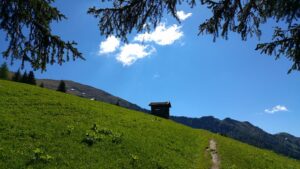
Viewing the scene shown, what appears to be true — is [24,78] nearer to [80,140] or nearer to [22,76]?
[22,76]

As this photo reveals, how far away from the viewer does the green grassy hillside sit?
23.7 m

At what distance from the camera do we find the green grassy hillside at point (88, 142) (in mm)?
23656

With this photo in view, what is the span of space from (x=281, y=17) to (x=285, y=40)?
1546 mm

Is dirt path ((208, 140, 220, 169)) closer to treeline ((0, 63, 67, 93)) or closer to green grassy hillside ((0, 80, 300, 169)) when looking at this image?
green grassy hillside ((0, 80, 300, 169))

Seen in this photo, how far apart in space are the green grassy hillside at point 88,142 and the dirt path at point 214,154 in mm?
518

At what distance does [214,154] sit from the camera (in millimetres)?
34344

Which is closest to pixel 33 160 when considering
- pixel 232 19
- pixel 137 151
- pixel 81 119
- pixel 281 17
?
pixel 137 151

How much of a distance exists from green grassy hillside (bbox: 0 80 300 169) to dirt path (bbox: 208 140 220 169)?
0.52m

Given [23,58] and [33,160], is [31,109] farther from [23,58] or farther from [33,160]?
[23,58]

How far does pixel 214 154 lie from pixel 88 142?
1309 centimetres

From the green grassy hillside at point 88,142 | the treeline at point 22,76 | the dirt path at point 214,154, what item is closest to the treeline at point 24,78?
the treeline at point 22,76

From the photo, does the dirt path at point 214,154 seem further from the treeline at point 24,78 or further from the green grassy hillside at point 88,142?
the treeline at point 24,78

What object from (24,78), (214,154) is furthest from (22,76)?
(214,154)

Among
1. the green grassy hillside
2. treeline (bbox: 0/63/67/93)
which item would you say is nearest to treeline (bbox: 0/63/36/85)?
treeline (bbox: 0/63/67/93)
